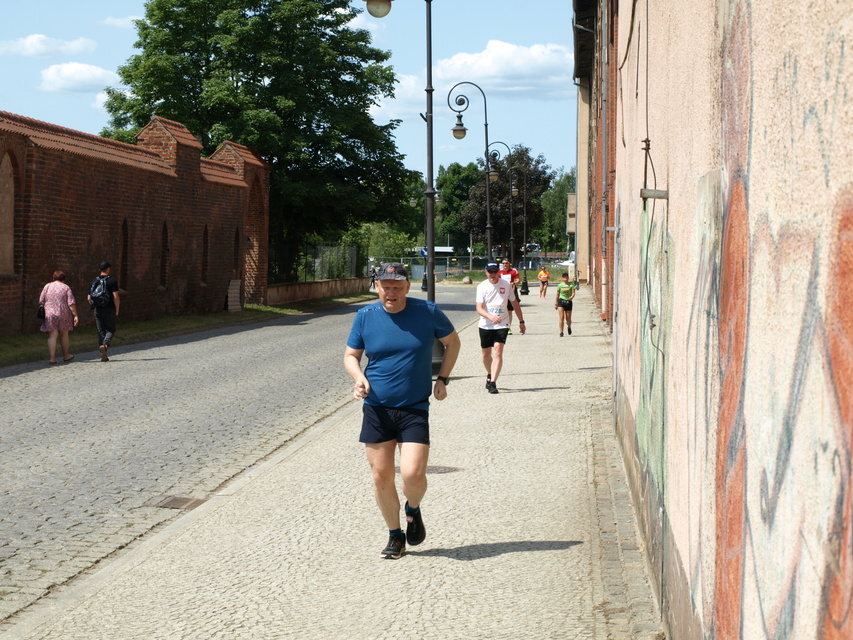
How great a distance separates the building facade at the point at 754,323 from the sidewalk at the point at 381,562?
62cm

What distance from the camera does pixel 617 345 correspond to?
1091 cm

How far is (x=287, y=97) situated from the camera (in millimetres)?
42375

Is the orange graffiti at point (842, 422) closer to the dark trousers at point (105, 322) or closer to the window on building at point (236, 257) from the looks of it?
the dark trousers at point (105, 322)

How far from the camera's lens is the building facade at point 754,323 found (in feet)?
6.07

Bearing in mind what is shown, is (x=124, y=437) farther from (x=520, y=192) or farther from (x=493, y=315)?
(x=520, y=192)

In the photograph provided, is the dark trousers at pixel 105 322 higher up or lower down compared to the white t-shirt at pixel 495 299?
lower down

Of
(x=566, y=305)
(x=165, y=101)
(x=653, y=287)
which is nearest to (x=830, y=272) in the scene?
(x=653, y=287)

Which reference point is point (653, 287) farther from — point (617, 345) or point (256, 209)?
point (256, 209)

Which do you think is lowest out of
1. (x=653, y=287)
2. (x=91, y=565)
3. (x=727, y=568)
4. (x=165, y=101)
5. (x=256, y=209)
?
(x=91, y=565)

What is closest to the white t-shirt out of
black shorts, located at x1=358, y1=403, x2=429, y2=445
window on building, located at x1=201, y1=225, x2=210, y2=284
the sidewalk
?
the sidewalk

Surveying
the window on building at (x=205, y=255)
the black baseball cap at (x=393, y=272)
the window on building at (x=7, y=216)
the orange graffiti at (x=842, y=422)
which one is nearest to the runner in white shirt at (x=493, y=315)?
the black baseball cap at (x=393, y=272)

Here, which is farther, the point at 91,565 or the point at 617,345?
the point at 617,345

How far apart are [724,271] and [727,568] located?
2.91ft

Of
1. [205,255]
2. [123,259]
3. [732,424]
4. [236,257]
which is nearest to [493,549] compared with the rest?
[732,424]
